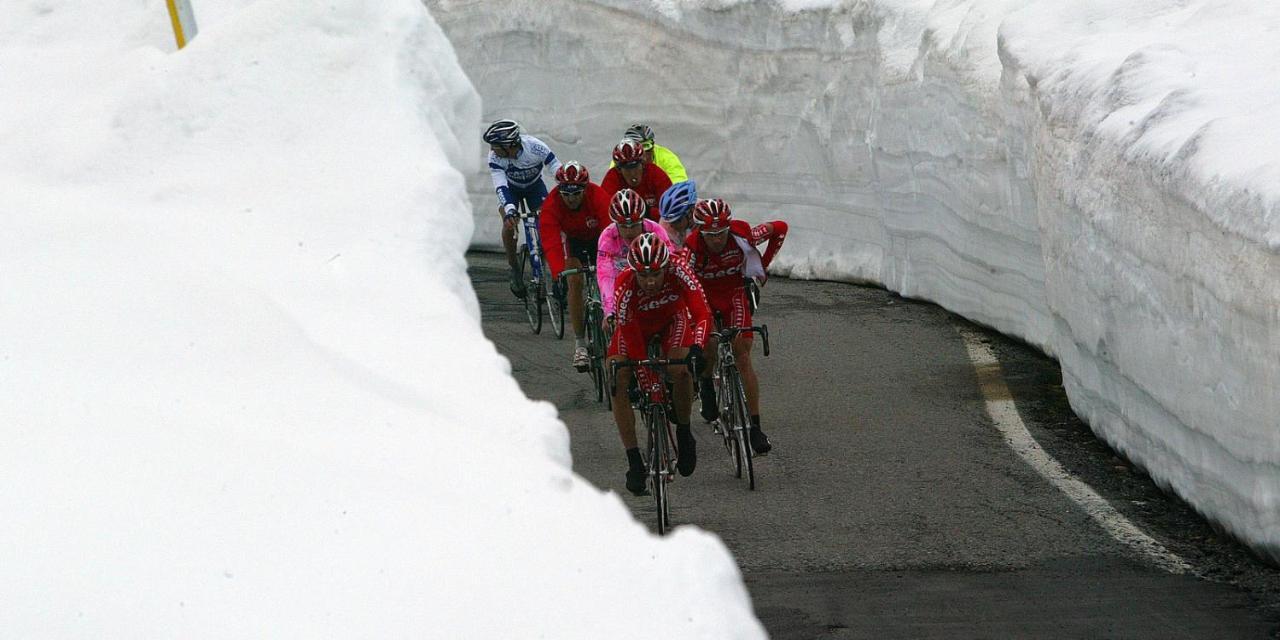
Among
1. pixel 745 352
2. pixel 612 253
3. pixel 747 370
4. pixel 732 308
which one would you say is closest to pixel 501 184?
pixel 612 253

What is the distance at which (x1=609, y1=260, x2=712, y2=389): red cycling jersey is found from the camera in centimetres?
985

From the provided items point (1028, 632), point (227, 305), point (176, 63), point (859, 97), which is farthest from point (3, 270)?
point (859, 97)

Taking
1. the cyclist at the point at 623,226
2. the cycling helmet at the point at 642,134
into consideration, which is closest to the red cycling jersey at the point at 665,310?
the cyclist at the point at 623,226

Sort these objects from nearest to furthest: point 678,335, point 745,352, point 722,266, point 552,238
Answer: point 678,335 < point 745,352 < point 722,266 < point 552,238

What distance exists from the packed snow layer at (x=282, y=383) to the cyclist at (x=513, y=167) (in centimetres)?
522

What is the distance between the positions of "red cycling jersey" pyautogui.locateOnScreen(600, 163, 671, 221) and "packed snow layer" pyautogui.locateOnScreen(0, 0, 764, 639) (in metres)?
3.48

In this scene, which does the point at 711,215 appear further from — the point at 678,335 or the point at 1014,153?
the point at 1014,153

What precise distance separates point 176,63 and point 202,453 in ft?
17.5

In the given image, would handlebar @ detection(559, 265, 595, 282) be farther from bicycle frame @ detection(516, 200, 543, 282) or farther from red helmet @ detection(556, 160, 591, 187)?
bicycle frame @ detection(516, 200, 543, 282)

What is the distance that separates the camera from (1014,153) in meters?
14.9

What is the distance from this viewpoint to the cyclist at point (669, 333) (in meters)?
9.76

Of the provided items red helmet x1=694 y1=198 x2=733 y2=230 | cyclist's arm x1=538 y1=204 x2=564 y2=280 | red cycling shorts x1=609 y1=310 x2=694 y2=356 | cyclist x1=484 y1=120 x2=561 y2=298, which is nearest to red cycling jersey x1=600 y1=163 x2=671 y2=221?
cyclist's arm x1=538 y1=204 x2=564 y2=280

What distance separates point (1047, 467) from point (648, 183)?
14.9 ft

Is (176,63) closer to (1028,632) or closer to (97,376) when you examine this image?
(97,376)
